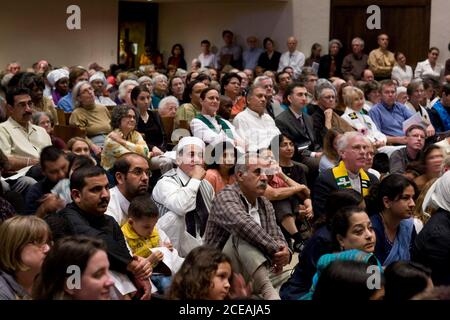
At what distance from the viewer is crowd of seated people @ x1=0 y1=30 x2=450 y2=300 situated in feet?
10.6

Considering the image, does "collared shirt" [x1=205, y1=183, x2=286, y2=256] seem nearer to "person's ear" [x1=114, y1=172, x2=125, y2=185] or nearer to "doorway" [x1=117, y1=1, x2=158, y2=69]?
"person's ear" [x1=114, y1=172, x2=125, y2=185]

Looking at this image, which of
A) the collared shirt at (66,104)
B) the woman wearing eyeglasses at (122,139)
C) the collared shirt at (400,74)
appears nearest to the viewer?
the woman wearing eyeglasses at (122,139)

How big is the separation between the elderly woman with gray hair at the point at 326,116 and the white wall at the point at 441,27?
576 cm

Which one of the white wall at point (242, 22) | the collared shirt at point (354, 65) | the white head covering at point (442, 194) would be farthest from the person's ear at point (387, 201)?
the white wall at point (242, 22)

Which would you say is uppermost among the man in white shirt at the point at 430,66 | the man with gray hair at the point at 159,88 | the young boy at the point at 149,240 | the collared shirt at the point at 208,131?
the man in white shirt at the point at 430,66

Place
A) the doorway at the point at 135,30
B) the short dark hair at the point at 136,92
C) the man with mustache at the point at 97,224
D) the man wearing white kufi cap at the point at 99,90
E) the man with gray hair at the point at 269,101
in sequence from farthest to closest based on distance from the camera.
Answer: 1. the doorway at the point at 135,30
2. the man wearing white kufi cap at the point at 99,90
3. the man with gray hair at the point at 269,101
4. the short dark hair at the point at 136,92
5. the man with mustache at the point at 97,224

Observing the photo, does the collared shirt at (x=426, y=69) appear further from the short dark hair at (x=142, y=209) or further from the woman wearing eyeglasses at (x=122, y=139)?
the short dark hair at (x=142, y=209)

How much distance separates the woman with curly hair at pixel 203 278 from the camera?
316 centimetres

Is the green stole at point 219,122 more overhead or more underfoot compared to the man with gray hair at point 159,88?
more underfoot

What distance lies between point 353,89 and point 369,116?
1.46 feet

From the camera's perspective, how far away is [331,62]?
13.4 m

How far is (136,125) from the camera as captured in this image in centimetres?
741

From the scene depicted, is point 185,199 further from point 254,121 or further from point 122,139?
point 254,121

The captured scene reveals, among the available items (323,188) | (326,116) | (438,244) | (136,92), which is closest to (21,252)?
(438,244)
